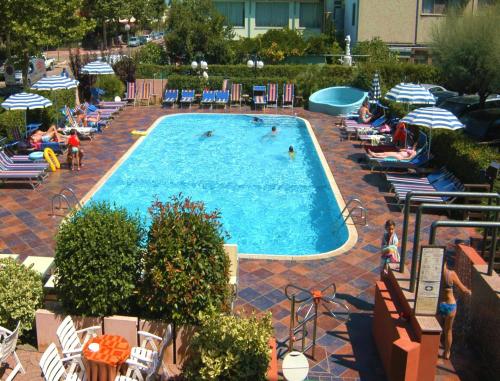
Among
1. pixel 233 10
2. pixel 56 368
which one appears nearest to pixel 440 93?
pixel 233 10

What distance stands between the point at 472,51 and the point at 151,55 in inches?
693

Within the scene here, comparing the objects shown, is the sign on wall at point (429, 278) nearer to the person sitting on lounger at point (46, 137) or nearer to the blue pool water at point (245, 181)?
the blue pool water at point (245, 181)

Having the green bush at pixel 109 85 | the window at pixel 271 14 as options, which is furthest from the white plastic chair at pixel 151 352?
the window at pixel 271 14

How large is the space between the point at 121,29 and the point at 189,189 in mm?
54402

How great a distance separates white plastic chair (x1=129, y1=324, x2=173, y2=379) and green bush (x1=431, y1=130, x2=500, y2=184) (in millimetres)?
8898

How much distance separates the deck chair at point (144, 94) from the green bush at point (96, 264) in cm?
1944

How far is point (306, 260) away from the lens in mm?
10680

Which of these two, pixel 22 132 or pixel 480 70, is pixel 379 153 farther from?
pixel 22 132

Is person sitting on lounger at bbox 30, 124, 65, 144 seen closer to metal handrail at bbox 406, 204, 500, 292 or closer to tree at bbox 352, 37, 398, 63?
metal handrail at bbox 406, 204, 500, 292

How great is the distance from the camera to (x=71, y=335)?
712cm

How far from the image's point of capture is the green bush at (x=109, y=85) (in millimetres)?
25391

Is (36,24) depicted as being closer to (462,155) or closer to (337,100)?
(337,100)

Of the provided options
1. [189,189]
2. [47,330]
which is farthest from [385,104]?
[47,330]

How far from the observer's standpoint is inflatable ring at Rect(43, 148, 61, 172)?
1582 centimetres
